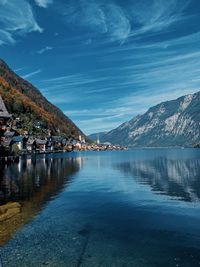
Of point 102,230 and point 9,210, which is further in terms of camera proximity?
point 9,210

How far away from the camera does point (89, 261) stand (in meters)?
23.7

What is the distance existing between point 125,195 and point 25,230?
26.0m

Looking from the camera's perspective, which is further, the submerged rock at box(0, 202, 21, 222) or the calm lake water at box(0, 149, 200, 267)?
the submerged rock at box(0, 202, 21, 222)

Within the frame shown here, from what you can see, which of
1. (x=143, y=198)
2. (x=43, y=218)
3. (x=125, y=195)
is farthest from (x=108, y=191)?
(x=43, y=218)

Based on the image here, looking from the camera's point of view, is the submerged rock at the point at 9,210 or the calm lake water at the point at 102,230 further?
the submerged rock at the point at 9,210

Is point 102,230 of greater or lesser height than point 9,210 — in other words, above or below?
below

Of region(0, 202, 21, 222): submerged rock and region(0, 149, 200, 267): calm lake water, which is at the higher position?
region(0, 202, 21, 222): submerged rock

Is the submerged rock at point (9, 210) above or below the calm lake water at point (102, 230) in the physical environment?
above

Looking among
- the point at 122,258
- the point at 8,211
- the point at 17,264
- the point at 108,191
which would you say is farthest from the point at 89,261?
the point at 108,191

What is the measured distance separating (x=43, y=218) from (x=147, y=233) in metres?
11.8

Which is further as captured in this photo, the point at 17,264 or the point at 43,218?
the point at 43,218

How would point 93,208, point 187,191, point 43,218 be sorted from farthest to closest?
point 187,191, point 93,208, point 43,218

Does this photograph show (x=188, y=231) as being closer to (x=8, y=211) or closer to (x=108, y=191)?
(x=8, y=211)

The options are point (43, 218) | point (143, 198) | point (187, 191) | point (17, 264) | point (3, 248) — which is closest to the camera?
point (17, 264)
